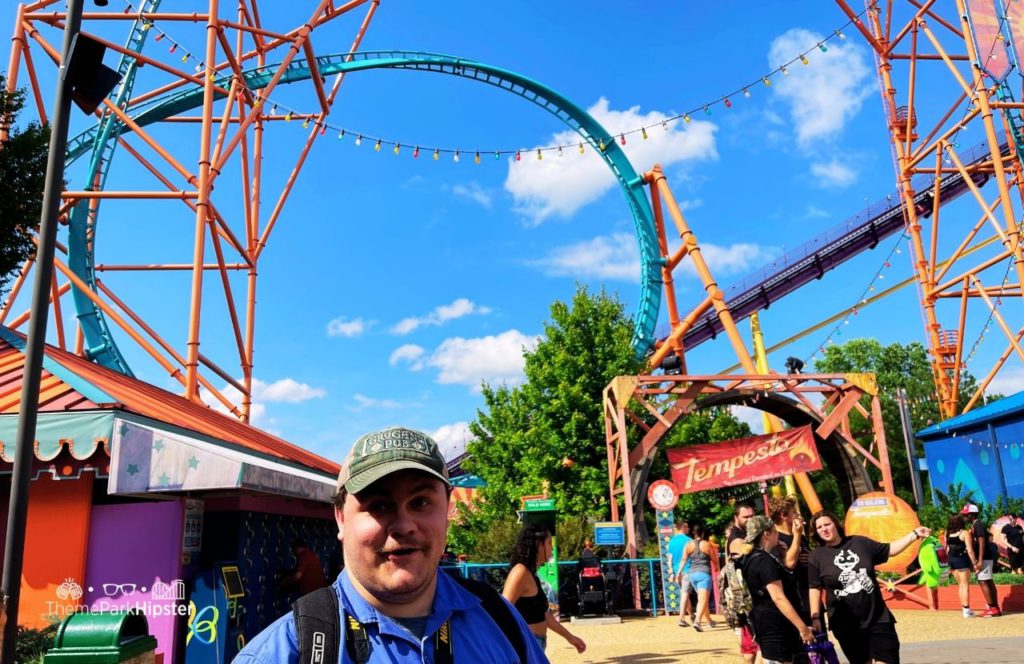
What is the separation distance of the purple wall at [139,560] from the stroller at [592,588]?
7824 mm

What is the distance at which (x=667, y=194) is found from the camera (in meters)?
24.1

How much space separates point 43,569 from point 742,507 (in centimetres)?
643

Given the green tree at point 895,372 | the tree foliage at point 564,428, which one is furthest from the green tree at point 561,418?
the green tree at point 895,372

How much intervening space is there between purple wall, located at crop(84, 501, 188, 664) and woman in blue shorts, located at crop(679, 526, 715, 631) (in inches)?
283

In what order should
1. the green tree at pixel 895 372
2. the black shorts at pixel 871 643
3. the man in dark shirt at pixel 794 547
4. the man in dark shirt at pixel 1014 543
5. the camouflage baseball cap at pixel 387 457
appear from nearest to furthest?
the camouflage baseball cap at pixel 387 457 → the black shorts at pixel 871 643 → the man in dark shirt at pixel 794 547 → the man in dark shirt at pixel 1014 543 → the green tree at pixel 895 372

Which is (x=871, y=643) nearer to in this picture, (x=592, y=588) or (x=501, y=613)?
(x=501, y=613)

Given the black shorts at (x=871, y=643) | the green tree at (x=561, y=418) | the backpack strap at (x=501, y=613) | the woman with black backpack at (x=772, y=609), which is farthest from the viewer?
the green tree at (x=561, y=418)

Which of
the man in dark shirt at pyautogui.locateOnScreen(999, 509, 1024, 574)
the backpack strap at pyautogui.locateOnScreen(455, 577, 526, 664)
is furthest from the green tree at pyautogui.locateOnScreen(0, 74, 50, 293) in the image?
the man in dark shirt at pyautogui.locateOnScreen(999, 509, 1024, 574)

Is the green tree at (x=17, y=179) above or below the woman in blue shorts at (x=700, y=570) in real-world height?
above

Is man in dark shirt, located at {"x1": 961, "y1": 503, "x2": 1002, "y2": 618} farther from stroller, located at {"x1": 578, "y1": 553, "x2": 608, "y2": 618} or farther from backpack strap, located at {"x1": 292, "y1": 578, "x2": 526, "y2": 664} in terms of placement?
backpack strap, located at {"x1": 292, "y1": 578, "x2": 526, "y2": 664}

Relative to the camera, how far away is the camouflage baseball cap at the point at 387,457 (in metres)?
1.51

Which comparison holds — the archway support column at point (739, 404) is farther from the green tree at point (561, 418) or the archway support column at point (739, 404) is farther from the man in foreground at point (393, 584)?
the man in foreground at point (393, 584)

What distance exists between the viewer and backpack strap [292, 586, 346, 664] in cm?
135

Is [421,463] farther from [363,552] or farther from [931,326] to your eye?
[931,326]
